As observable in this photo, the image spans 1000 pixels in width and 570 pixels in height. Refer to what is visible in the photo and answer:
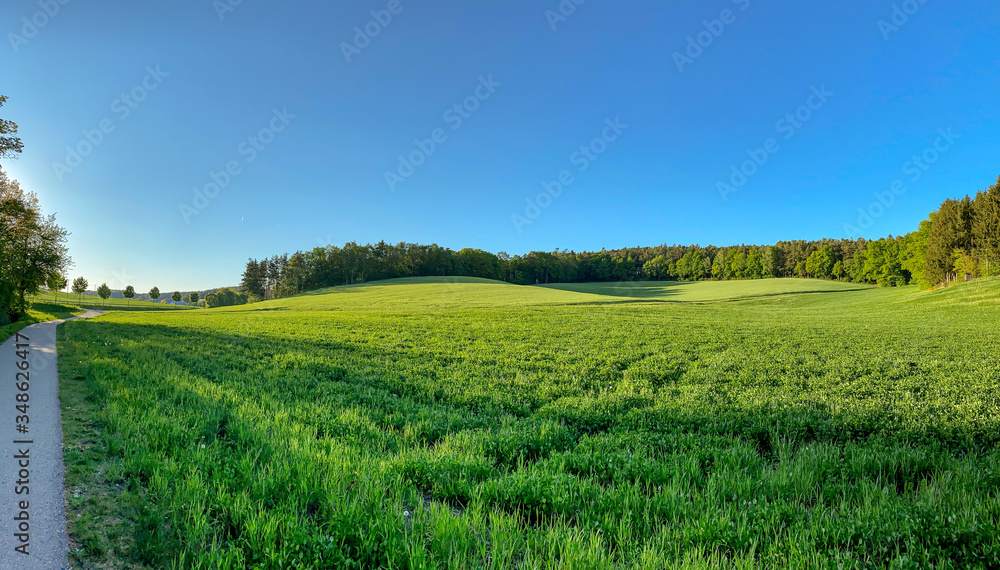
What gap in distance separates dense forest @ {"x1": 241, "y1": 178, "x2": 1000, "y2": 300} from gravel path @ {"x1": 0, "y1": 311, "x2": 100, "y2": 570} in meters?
78.0

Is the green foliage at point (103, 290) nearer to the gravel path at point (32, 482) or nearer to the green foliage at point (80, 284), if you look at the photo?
the green foliage at point (80, 284)

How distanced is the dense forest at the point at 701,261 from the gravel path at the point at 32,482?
256 ft

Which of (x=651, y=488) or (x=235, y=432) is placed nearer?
(x=651, y=488)

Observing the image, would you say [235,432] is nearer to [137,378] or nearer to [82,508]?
[82,508]

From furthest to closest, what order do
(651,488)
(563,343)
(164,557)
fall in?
(563,343), (651,488), (164,557)

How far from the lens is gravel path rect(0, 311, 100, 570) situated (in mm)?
3139

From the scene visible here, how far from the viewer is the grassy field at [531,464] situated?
323cm

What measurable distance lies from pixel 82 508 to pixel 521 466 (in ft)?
15.1

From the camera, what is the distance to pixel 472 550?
132 inches

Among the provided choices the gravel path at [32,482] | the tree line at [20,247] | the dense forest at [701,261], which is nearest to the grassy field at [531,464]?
the gravel path at [32,482]

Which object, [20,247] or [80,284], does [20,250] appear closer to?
[20,247]

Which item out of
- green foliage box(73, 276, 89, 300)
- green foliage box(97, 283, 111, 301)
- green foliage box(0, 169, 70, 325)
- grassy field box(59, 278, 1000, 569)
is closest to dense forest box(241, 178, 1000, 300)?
green foliage box(97, 283, 111, 301)

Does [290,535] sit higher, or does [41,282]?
[41,282]

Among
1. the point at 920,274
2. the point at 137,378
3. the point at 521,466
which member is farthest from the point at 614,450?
the point at 920,274
